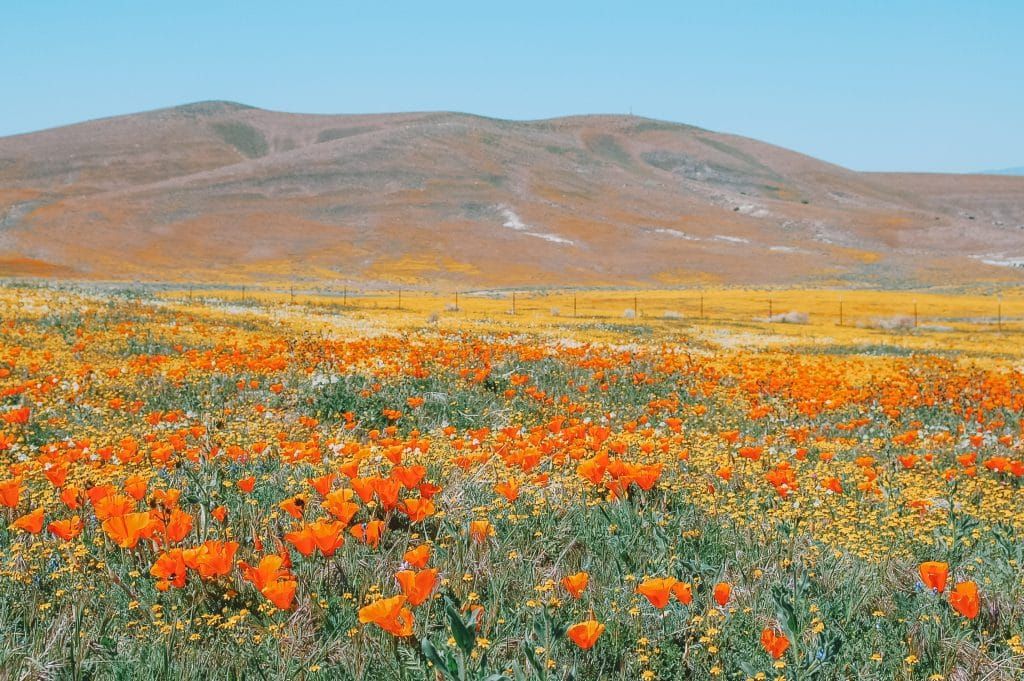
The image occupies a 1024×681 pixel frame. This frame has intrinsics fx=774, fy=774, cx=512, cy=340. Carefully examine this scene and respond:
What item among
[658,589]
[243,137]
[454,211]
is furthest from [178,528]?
[243,137]

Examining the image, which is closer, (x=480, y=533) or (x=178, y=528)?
(x=178, y=528)

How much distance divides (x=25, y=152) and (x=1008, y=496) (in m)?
172

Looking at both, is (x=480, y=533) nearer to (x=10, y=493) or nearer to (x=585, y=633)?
(x=585, y=633)

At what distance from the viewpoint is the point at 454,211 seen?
11738cm

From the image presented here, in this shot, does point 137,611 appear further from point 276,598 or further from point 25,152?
point 25,152

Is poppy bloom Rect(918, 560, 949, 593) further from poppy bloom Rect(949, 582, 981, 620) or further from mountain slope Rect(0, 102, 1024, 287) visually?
mountain slope Rect(0, 102, 1024, 287)

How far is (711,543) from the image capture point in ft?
13.8

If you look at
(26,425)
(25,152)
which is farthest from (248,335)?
(25,152)

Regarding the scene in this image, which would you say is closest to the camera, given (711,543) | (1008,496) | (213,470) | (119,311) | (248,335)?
(711,543)

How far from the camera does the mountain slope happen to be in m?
92.4

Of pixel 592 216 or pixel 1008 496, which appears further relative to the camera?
pixel 592 216

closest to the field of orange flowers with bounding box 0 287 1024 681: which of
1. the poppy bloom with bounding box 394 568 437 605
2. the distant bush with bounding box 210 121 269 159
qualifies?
the poppy bloom with bounding box 394 568 437 605

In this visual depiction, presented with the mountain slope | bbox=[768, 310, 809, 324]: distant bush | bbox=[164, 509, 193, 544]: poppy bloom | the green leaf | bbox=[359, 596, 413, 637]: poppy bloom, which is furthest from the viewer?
the mountain slope

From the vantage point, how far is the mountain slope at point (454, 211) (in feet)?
303
